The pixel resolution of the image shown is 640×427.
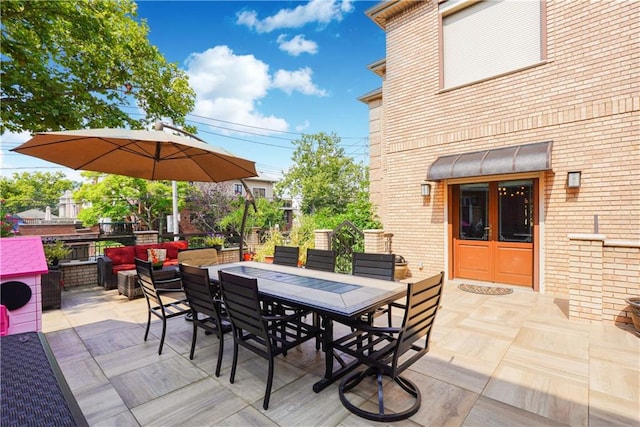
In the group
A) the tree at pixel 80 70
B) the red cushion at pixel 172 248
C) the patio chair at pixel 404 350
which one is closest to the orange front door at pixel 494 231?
the patio chair at pixel 404 350

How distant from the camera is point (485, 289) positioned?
5.93 metres

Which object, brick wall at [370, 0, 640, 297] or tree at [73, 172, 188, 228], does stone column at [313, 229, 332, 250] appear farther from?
tree at [73, 172, 188, 228]

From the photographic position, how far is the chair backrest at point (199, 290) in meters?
2.91

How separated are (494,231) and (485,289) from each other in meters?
1.20

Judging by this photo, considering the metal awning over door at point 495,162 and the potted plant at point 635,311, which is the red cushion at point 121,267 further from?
the potted plant at point 635,311

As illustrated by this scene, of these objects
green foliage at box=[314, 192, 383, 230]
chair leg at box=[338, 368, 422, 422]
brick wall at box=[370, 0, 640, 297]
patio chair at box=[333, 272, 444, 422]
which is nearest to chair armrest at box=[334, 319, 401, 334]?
patio chair at box=[333, 272, 444, 422]

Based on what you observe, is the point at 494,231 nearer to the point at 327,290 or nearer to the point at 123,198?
the point at 327,290

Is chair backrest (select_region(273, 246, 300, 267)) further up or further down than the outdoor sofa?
further up

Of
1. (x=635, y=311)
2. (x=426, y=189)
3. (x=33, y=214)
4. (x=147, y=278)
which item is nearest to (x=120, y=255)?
(x=147, y=278)

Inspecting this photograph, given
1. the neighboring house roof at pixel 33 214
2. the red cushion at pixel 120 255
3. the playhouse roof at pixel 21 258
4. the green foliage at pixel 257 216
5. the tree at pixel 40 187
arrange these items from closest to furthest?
1. the playhouse roof at pixel 21 258
2. the red cushion at pixel 120 255
3. the green foliage at pixel 257 216
4. the tree at pixel 40 187
5. the neighboring house roof at pixel 33 214

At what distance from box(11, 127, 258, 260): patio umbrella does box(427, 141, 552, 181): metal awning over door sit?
3.90 meters

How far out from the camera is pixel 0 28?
16.9 ft

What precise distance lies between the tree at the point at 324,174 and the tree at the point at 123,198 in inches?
444

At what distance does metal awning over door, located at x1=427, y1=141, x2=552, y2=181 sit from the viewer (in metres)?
5.21
